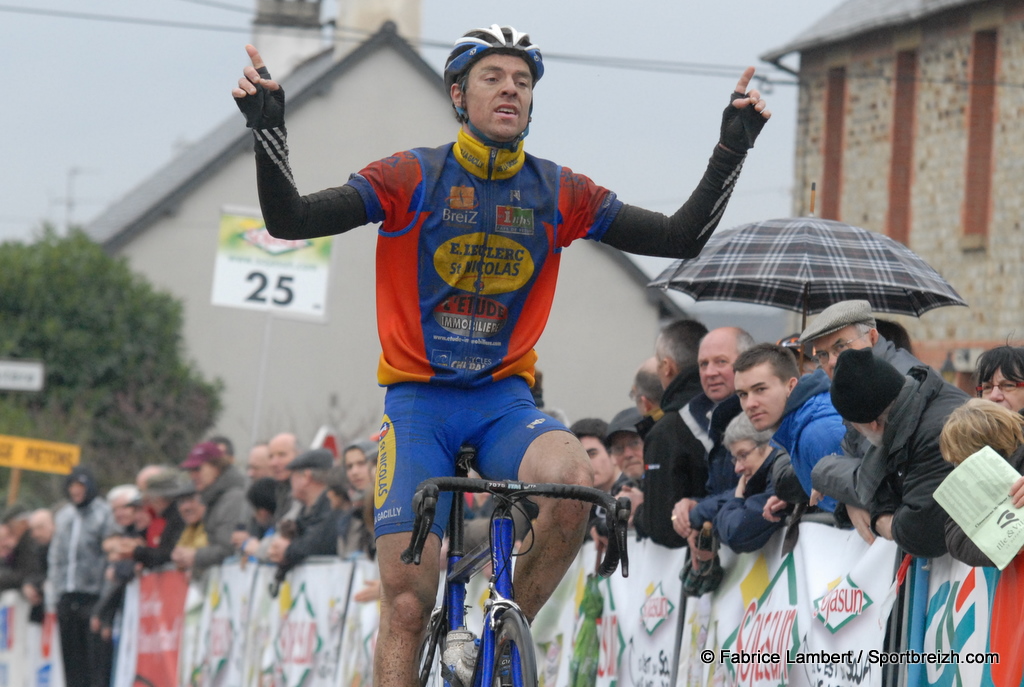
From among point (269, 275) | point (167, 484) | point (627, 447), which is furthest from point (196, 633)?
point (269, 275)

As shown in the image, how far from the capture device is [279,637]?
12.0 meters

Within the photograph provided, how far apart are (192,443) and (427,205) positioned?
30668 millimetres

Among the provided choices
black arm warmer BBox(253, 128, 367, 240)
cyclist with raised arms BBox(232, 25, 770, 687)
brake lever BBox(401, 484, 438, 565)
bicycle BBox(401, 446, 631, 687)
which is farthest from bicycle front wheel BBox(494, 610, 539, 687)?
black arm warmer BBox(253, 128, 367, 240)

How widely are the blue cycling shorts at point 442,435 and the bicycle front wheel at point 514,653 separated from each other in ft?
2.11

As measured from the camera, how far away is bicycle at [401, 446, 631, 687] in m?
4.70

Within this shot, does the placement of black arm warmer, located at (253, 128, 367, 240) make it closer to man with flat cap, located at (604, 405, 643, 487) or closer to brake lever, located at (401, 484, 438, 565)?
brake lever, located at (401, 484, 438, 565)

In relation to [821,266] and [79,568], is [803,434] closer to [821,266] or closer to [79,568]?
[821,266]

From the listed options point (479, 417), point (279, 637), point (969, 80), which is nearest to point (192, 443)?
point (969, 80)

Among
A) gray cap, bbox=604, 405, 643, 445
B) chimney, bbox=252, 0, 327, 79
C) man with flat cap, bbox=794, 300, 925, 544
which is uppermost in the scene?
chimney, bbox=252, 0, 327, 79

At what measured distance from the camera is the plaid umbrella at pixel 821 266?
858 cm

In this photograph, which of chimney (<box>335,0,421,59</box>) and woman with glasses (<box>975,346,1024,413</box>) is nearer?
woman with glasses (<box>975,346,1024,413</box>)

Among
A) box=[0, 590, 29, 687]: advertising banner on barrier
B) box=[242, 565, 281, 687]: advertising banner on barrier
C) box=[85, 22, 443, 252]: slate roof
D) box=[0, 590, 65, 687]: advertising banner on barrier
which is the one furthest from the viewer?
box=[85, 22, 443, 252]: slate roof

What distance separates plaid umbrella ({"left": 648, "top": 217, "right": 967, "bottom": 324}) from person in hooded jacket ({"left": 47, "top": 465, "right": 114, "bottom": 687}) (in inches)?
340

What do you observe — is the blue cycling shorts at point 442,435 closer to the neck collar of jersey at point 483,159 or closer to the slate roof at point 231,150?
the neck collar of jersey at point 483,159
